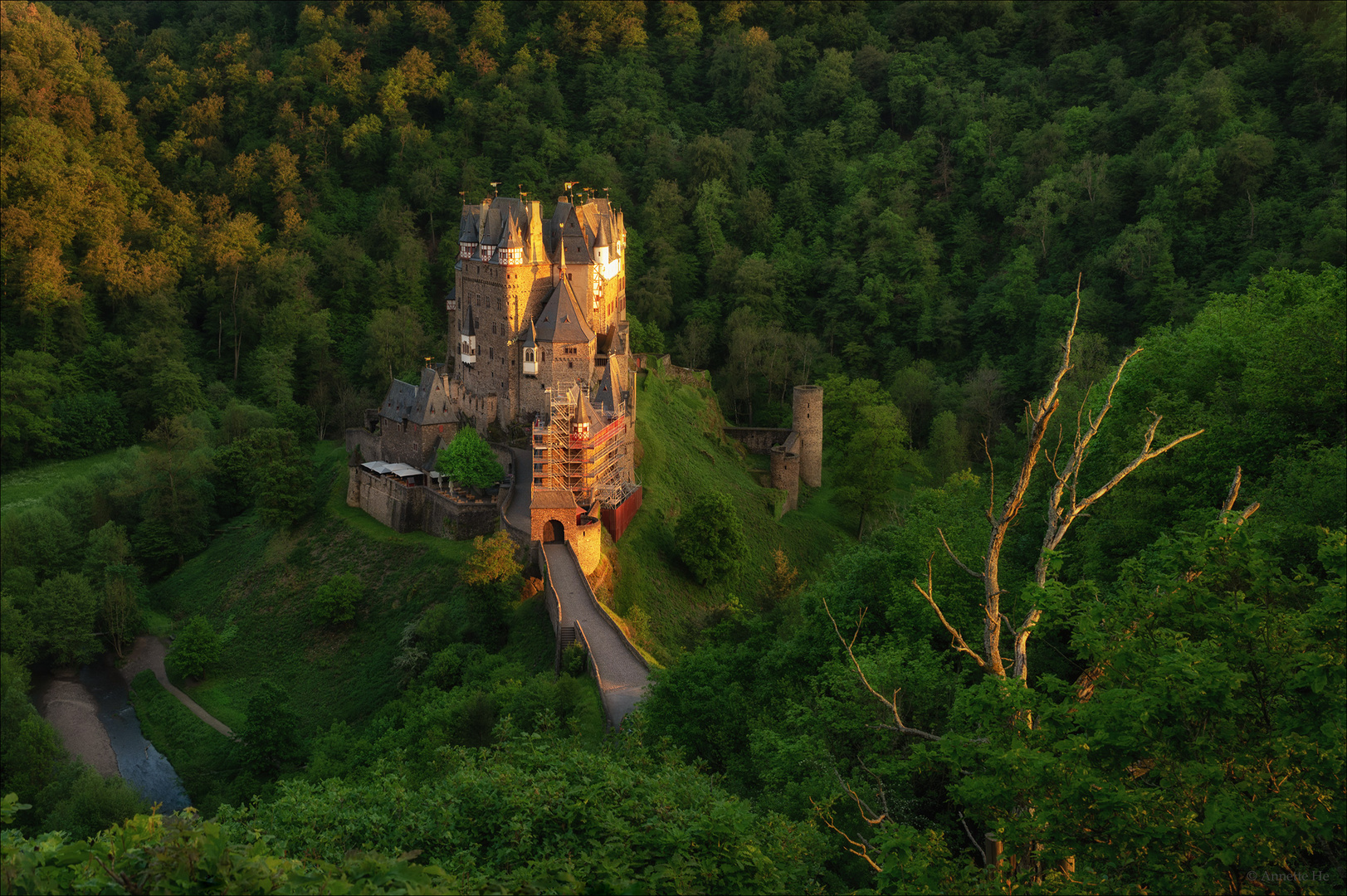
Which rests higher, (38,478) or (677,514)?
(677,514)

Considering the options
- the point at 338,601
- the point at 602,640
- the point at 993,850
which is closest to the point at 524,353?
the point at 338,601

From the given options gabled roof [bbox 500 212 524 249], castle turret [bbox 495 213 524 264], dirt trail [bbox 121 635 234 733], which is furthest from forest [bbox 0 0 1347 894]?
gabled roof [bbox 500 212 524 249]

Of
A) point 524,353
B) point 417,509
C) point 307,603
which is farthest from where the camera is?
point 524,353

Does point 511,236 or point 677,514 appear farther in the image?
point 677,514

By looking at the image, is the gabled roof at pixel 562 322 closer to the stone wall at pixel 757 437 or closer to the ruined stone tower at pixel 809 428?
the ruined stone tower at pixel 809 428

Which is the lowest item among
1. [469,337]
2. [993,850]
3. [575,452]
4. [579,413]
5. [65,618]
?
[65,618]

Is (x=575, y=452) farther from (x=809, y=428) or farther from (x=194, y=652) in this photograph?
(x=809, y=428)
